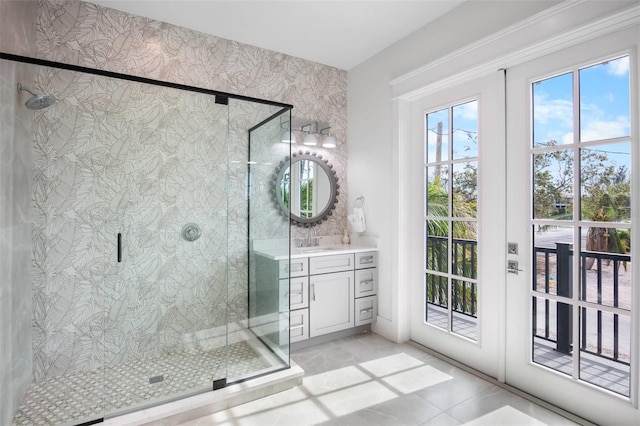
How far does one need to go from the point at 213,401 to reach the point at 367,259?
1763 millimetres

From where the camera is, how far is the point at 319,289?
2910 millimetres

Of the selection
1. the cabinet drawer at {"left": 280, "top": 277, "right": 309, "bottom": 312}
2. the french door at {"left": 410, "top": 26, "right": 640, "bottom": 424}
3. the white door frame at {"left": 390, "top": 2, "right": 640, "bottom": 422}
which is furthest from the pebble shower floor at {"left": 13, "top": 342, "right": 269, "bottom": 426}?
the french door at {"left": 410, "top": 26, "right": 640, "bottom": 424}

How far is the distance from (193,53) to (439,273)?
2.79 meters

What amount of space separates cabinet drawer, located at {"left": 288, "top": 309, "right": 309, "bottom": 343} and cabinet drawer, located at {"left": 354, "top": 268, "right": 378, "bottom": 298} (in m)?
0.57

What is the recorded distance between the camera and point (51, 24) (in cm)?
233

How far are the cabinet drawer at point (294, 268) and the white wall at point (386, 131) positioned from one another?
2.66 feet

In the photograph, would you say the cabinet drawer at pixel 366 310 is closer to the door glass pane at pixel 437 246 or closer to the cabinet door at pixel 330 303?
the cabinet door at pixel 330 303

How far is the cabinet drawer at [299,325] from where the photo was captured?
2.78m

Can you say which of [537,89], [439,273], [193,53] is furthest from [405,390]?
[193,53]

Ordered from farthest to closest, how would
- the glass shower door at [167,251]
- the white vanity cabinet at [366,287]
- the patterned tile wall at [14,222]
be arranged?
the white vanity cabinet at [366,287], the glass shower door at [167,251], the patterned tile wall at [14,222]

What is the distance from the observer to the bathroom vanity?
2588 millimetres

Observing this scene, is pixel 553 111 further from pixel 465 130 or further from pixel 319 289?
pixel 319 289

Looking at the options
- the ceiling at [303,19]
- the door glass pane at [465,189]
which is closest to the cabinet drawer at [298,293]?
the door glass pane at [465,189]

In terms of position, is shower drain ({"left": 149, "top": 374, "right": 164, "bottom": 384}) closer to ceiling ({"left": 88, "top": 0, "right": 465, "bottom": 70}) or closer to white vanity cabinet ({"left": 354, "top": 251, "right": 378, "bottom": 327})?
white vanity cabinet ({"left": 354, "top": 251, "right": 378, "bottom": 327})
